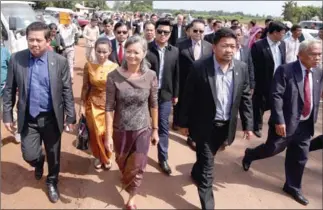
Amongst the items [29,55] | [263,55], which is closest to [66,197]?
[29,55]

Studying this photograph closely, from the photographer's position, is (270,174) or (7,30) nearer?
(270,174)

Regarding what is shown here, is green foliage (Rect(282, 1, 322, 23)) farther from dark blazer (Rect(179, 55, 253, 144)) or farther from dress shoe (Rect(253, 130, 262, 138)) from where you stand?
dark blazer (Rect(179, 55, 253, 144))

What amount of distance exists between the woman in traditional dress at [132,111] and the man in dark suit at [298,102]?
4.44ft

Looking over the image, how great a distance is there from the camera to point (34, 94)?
323 cm

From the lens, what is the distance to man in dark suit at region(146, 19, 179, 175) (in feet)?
13.1

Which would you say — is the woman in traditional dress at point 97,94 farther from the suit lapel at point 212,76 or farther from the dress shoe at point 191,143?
the dress shoe at point 191,143

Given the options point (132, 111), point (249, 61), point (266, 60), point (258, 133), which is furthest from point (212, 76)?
point (258, 133)

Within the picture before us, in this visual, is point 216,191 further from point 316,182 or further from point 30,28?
point 30,28

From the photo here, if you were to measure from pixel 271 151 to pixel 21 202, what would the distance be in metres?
2.77


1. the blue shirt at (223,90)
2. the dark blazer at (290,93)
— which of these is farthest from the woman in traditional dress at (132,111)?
the dark blazer at (290,93)

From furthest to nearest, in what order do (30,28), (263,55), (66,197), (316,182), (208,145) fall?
1. (263,55)
2. (316,182)
3. (66,197)
4. (208,145)
5. (30,28)

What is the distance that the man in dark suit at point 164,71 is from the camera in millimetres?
3988

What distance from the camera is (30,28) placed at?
3086mm

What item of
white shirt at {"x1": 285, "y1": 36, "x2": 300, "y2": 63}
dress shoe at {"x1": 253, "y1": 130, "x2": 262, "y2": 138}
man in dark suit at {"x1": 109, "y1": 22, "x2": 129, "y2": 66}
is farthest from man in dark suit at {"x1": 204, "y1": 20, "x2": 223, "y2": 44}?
man in dark suit at {"x1": 109, "y1": 22, "x2": 129, "y2": 66}
